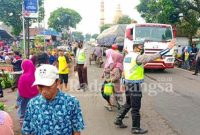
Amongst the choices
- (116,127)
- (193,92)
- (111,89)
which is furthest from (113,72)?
(193,92)

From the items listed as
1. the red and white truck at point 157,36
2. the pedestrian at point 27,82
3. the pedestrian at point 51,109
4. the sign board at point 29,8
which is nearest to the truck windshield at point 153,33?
the red and white truck at point 157,36

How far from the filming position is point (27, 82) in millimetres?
7414

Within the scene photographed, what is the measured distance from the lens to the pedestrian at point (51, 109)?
11.4 ft

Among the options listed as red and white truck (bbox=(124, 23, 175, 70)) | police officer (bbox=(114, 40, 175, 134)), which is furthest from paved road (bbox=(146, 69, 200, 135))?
red and white truck (bbox=(124, 23, 175, 70))

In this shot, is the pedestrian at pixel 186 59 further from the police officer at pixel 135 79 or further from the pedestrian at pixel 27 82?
the pedestrian at pixel 27 82

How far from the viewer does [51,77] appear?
3.50 m

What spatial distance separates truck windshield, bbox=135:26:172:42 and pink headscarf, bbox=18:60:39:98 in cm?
1332

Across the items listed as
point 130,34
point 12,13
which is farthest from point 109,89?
point 12,13

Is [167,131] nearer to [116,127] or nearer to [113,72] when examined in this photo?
[116,127]

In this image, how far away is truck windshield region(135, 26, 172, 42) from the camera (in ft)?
66.7

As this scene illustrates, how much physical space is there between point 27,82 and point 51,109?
13.1 feet

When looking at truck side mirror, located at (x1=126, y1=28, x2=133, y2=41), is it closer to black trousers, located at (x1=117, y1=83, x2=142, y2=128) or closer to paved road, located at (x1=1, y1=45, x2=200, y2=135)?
paved road, located at (x1=1, y1=45, x2=200, y2=135)

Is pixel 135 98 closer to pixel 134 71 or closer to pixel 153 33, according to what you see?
pixel 134 71

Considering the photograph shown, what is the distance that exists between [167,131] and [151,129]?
14.3 inches
